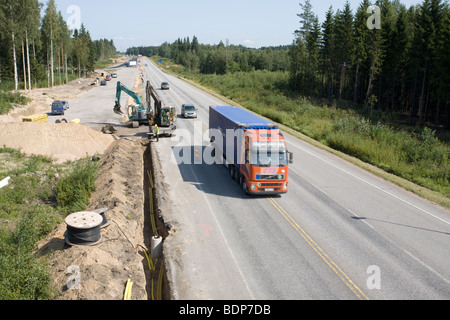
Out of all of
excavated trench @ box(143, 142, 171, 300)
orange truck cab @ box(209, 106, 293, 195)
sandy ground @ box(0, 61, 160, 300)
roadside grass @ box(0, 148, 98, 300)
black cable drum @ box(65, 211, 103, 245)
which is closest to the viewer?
roadside grass @ box(0, 148, 98, 300)

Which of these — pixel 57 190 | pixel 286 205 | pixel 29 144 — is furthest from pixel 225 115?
pixel 29 144

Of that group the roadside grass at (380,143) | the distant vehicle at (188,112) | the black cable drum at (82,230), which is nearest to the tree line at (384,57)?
the roadside grass at (380,143)

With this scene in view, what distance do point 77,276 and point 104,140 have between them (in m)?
20.4

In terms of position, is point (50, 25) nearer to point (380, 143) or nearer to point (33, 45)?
point (33, 45)

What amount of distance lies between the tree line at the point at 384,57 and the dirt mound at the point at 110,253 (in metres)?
41.4

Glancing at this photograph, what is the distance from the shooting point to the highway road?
11.1 meters

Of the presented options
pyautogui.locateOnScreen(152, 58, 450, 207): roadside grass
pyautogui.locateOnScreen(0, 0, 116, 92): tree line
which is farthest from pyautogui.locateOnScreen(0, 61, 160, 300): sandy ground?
pyautogui.locateOnScreen(0, 0, 116, 92): tree line

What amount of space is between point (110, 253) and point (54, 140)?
17.4m

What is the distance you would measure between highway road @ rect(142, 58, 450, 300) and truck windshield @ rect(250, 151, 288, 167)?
1823mm

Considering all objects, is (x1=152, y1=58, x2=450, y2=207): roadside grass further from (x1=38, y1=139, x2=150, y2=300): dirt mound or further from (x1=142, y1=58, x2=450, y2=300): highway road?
(x1=38, y1=139, x2=150, y2=300): dirt mound

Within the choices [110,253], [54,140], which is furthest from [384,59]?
[110,253]

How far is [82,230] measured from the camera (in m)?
12.3

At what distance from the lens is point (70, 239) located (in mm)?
12430

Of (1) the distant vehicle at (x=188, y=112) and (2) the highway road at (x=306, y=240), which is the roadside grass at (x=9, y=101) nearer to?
(1) the distant vehicle at (x=188, y=112)
